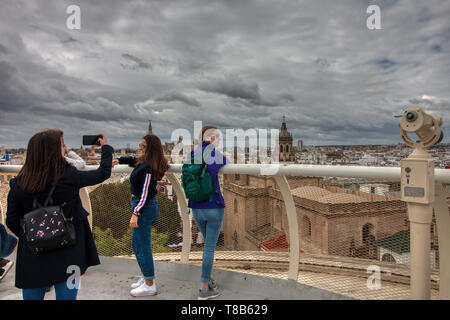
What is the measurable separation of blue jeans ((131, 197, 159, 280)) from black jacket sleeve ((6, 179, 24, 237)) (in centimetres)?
118

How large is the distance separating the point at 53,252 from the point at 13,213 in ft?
1.40

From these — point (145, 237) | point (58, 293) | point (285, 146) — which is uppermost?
point (285, 146)

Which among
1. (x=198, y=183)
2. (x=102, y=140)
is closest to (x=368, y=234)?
(x=198, y=183)

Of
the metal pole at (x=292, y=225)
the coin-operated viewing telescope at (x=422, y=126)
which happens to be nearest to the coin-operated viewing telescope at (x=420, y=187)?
the coin-operated viewing telescope at (x=422, y=126)

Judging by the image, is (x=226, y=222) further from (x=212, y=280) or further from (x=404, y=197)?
(x=404, y=197)

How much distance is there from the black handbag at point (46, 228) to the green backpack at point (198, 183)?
4.08 feet

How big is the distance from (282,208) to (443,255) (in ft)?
4.90

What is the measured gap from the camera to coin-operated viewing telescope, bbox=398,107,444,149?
2469 mm

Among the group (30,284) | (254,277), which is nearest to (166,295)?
(254,277)

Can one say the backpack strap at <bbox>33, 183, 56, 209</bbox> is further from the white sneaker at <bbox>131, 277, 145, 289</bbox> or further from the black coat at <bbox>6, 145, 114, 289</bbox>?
the white sneaker at <bbox>131, 277, 145, 289</bbox>

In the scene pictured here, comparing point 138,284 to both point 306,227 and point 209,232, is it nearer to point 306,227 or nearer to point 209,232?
point 209,232

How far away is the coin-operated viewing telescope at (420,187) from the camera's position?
8.17 ft

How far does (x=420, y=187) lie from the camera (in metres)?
2.52

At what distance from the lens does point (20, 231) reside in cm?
245
